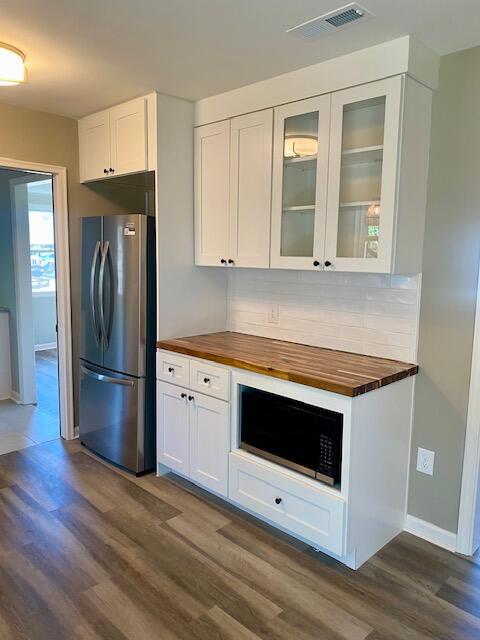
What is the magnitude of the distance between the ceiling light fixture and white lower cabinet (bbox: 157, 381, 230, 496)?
6.23 ft

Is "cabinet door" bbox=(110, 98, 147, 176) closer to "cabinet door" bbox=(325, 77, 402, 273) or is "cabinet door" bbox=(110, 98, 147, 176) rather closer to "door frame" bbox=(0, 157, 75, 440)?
"door frame" bbox=(0, 157, 75, 440)

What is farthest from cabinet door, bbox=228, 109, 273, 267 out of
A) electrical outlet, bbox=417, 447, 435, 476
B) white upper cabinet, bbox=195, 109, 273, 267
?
electrical outlet, bbox=417, 447, 435, 476

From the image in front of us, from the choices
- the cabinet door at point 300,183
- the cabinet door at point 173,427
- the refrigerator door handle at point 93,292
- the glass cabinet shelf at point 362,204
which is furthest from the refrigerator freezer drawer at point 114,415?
the glass cabinet shelf at point 362,204

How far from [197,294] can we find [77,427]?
1.58m

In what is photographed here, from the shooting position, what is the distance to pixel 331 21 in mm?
2088

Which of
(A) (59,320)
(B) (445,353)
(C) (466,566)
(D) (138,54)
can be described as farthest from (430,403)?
(A) (59,320)

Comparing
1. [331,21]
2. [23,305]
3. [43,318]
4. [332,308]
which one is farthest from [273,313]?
[43,318]

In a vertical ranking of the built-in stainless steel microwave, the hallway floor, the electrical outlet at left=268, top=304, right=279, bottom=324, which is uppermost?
the electrical outlet at left=268, top=304, right=279, bottom=324

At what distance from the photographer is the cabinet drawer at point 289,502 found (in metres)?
2.33

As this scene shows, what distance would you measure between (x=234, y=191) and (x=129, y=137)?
2.73 ft

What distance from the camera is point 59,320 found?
12.7 ft

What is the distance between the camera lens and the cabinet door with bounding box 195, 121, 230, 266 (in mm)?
3129

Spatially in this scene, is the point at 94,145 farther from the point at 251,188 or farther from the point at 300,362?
the point at 300,362

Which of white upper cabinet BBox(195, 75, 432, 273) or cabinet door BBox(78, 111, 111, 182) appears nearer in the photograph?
white upper cabinet BBox(195, 75, 432, 273)
